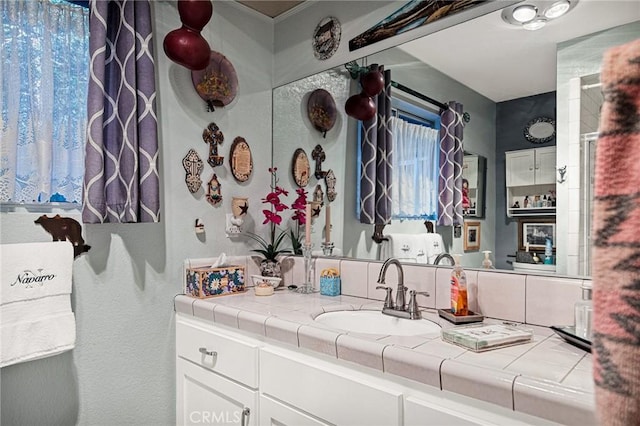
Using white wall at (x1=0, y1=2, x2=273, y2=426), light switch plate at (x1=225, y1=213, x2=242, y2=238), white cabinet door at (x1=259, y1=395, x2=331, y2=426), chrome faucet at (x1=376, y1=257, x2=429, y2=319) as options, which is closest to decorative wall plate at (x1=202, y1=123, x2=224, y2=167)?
white wall at (x1=0, y1=2, x2=273, y2=426)

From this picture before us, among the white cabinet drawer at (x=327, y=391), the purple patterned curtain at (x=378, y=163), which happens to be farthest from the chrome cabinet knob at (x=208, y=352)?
the purple patterned curtain at (x=378, y=163)

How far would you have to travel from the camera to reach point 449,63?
156 cm

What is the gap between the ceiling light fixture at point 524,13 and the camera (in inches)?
52.8

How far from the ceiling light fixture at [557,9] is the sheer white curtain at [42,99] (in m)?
1.65

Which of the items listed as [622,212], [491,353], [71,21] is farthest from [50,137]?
[622,212]

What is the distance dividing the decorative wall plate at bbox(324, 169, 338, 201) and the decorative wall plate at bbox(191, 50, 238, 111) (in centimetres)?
61

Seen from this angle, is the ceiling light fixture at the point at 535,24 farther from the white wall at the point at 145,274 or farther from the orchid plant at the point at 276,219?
the white wall at the point at 145,274

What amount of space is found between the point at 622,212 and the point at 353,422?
950 mm

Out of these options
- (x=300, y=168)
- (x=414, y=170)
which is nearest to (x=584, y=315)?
(x=414, y=170)

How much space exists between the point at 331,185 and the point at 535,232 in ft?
3.24

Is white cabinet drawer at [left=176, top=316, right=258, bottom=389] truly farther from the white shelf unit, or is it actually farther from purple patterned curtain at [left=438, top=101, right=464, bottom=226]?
the white shelf unit

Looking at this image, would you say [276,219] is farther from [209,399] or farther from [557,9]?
[557,9]

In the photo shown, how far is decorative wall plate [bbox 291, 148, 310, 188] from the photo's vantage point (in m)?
2.14

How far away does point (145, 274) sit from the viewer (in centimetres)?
173
